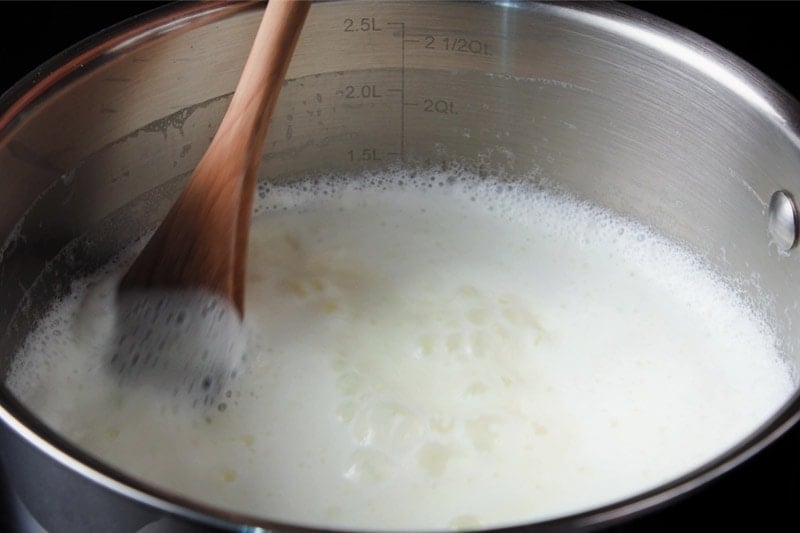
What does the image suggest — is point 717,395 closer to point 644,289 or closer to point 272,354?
point 644,289

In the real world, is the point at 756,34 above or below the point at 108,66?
above

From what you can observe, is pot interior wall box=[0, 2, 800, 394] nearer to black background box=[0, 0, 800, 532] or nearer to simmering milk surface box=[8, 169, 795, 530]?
simmering milk surface box=[8, 169, 795, 530]

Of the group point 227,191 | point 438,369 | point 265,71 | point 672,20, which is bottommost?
point 438,369

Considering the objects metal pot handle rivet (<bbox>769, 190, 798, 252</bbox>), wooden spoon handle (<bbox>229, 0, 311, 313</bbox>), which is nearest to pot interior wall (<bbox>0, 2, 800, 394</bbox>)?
metal pot handle rivet (<bbox>769, 190, 798, 252</bbox>)

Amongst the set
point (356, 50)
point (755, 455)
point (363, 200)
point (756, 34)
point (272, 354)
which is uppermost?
point (756, 34)

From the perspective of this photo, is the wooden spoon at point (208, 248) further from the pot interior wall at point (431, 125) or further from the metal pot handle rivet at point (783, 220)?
the metal pot handle rivet at point (783, 220)

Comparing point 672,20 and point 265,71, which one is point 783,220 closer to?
point 672,20

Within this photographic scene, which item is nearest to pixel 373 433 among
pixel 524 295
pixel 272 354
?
pixel 272 354

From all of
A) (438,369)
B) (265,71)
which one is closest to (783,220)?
(438,369)
